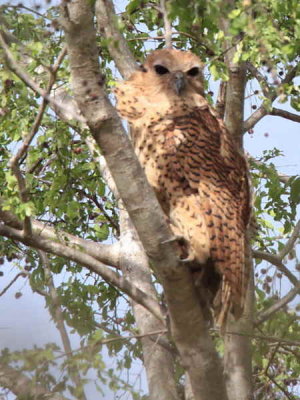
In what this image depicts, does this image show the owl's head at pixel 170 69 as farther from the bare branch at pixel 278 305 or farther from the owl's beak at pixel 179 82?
the bare branch at pixel 278 305

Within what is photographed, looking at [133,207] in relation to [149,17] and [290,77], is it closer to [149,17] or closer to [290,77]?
[290,77]

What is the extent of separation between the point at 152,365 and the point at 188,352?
146cm

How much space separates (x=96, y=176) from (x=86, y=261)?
1.64 meters

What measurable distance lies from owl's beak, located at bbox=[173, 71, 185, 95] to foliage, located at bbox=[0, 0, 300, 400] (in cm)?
22

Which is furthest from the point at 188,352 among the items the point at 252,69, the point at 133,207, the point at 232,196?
the point at 252,69

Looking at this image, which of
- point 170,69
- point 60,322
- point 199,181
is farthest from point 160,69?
point 60,322

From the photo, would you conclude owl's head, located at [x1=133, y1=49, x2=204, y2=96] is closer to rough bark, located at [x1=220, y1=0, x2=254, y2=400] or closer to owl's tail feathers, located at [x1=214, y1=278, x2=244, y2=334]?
rough bark, located at [x1=220, y1=0, x2=254, y2=400]

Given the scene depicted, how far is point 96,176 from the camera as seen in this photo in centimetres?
596

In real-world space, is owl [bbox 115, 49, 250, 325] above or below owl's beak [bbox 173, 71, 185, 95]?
below

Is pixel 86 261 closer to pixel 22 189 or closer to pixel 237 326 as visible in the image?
pixel 22 189

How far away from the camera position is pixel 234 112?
4914 mm

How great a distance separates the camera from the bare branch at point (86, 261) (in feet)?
13.4

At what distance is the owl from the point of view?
Result: 4250 mm

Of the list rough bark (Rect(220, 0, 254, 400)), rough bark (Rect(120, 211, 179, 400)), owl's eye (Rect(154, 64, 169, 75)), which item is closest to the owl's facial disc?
owl's eye (Rect(154, 64, 169, 75))
